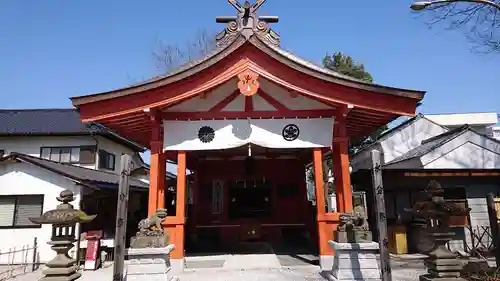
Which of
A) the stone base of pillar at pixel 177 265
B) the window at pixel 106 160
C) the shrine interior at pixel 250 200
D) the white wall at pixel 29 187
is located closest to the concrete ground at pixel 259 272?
the stone base of pillar at pixel 177 265

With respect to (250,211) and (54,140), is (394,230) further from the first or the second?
(54,140)

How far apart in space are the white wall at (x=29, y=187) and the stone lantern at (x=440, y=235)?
13248 mm

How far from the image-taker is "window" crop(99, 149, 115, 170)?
64.5 ft

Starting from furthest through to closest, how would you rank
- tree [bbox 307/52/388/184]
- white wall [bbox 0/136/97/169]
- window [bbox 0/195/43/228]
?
tree [bbox 307/52/388/184], white wall [bbox 0/136/97/169], window [bbox 0/195/43/228]

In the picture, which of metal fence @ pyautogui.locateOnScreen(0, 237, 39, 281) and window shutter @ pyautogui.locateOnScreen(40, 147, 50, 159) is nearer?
metal fence @ pyautogui.locateOnScreen(0, 237, 39, 281)

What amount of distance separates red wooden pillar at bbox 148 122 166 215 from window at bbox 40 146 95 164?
1051 cm

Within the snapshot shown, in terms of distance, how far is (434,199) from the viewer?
7738 mm

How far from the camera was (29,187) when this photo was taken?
14.0 metres

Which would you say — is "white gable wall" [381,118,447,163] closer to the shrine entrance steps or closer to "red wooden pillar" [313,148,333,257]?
the shrine entrance steps

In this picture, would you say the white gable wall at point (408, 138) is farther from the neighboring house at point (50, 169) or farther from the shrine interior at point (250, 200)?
the neighboring house at point (50, 169)

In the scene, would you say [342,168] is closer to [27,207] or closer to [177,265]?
[177,265]

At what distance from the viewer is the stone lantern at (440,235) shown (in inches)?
288

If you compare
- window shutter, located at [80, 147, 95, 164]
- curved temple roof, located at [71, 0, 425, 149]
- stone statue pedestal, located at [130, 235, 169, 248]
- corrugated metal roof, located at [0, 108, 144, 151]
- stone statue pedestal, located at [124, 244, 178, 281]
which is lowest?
stone statue pedestal, located at [124, 244, 178, 281]

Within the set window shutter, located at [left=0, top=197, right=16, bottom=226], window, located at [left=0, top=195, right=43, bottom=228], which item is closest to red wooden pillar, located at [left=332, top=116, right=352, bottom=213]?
window, located at [left=0, top=195, right=43, bottom=228]
